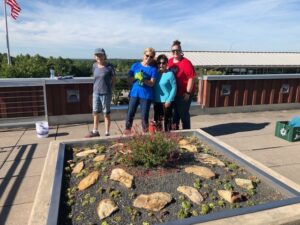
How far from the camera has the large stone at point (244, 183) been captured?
119 inches

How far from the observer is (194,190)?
2914 millimetres

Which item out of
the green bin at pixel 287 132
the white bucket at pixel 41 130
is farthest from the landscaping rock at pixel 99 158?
the green bin at pixel 287 132

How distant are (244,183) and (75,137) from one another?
3.99 metres

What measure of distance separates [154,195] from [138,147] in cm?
73

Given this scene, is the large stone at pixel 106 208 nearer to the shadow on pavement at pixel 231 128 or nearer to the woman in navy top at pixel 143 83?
the woman in navy top at pixel 143 83

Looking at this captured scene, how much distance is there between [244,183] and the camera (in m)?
3.08

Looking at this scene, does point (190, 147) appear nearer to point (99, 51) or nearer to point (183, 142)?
point (183, 142)

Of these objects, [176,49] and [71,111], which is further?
[71,111]

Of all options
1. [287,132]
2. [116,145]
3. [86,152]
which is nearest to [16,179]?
[86,152]

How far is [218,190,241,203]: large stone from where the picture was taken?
9.01 ft

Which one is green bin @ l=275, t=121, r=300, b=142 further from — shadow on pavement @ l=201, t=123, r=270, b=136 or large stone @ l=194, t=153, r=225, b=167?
large stone @ l=194, t=153, r=225, b=167

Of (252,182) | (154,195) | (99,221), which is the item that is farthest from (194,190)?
(99,221)

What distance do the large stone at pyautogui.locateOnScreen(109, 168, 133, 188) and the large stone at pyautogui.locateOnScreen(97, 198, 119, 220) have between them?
34 cm

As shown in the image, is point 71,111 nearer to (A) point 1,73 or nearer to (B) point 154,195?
(B) point 154,195
